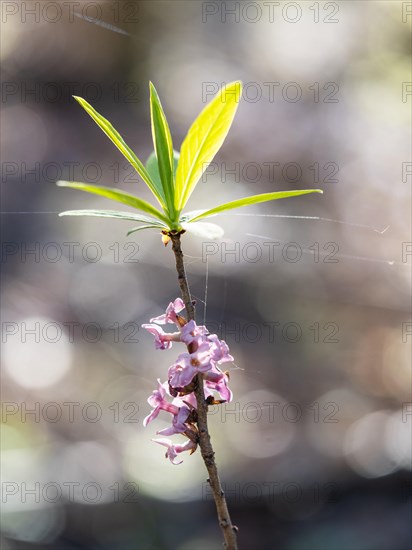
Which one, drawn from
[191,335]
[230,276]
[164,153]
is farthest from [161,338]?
[230,276]

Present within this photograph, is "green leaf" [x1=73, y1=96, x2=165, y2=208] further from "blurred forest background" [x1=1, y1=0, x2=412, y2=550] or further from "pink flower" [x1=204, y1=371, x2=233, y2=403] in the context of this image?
"blurred forest background" [x1=1, y1=0, x2=412, y2=550]

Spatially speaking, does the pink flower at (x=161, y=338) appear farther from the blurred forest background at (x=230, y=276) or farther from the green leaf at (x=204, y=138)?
the blurred forest background at (x=230, y=276)

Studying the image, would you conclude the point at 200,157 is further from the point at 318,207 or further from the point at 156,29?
the point at 156,29

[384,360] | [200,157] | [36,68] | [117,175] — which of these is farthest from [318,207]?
[200,157]

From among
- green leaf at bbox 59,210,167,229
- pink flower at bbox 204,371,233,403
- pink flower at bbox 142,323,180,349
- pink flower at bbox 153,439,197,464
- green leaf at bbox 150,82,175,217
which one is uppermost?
green leaf at bbox 150,82,175,217

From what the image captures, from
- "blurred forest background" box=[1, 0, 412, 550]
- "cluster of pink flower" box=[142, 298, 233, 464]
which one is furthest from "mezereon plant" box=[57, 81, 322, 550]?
"blurred forest background" box=[1, 0, 412, 550]

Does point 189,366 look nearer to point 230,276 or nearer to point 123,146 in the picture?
point 123,146

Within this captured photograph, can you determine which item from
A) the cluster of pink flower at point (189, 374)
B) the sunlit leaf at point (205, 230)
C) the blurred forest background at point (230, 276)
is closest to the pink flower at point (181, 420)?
the cluster of pink flower at point (189, 374)
